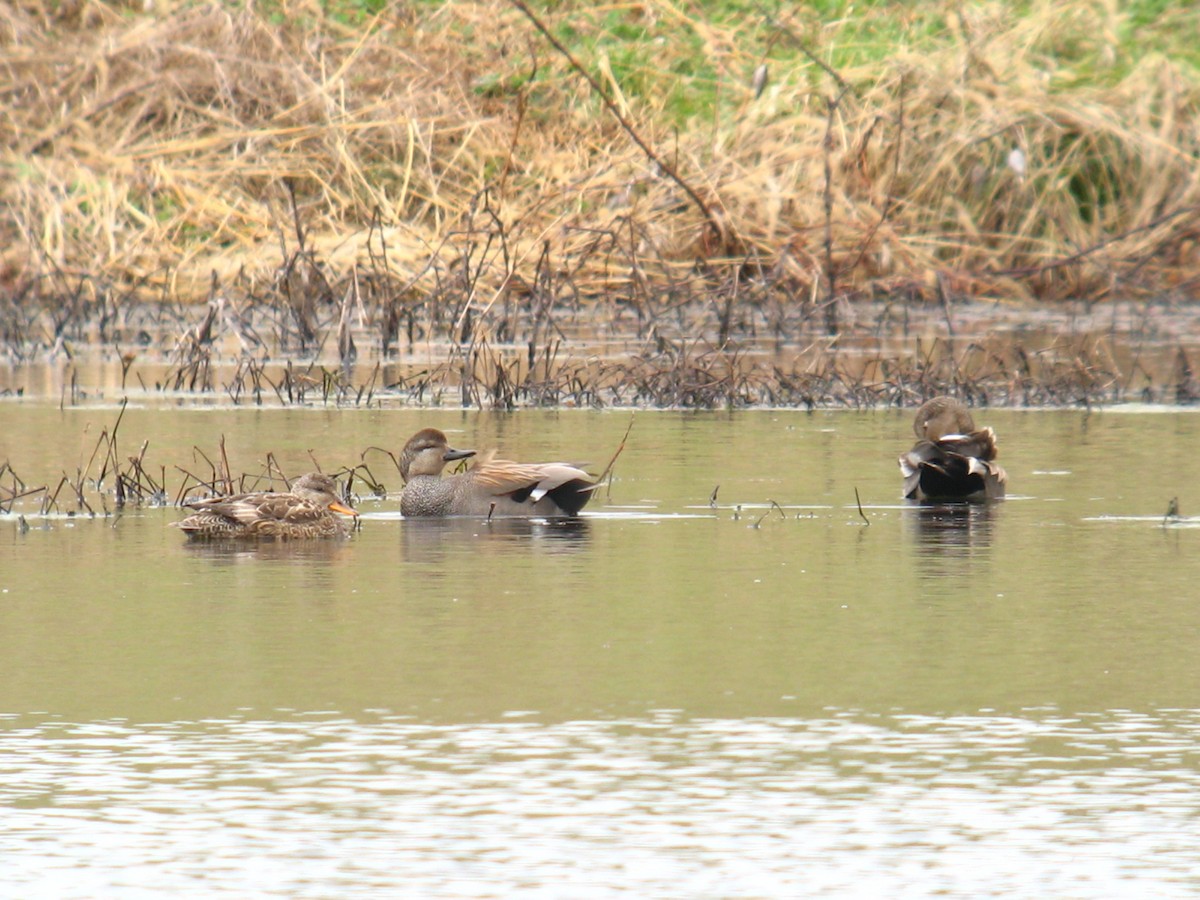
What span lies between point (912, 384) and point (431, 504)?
4.45m

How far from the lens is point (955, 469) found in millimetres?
9203

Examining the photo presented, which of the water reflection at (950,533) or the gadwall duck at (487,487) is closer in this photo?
the water reflection at (950,533)

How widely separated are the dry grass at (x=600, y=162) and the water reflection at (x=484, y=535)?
301 inches

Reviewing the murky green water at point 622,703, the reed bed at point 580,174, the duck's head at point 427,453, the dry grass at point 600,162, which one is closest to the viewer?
the murky green water at point 622,703

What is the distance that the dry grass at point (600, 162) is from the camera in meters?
18.1

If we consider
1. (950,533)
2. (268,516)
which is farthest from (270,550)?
(950,533)

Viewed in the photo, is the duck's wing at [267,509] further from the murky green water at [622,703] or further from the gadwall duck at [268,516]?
the murky green water at [622,703]

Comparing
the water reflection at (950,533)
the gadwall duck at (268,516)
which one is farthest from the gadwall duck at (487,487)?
the water reflection at (950,533)

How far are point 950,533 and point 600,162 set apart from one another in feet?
37.9

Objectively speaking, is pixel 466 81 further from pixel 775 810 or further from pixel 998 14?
pixel 775 810

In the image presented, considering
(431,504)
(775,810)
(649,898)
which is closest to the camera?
(649,898)

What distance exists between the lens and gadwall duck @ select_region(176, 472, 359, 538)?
8320 millimetres

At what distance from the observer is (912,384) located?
12.7 metres

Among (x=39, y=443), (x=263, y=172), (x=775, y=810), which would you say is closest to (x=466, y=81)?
(x=263, y=172)
